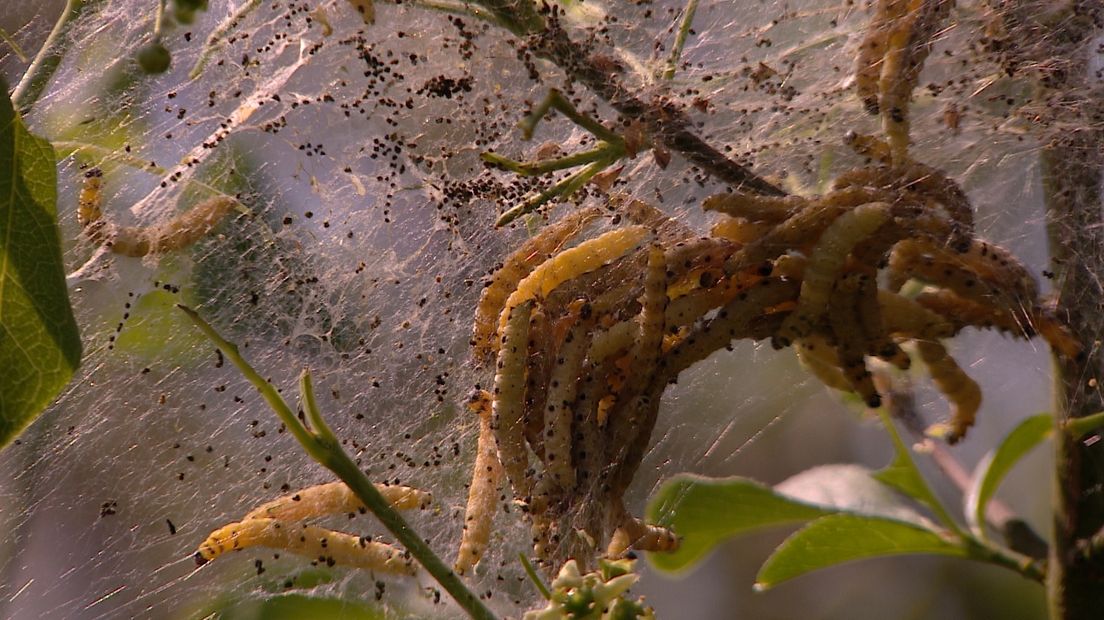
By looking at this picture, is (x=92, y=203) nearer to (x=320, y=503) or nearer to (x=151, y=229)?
(x=151, y=229)

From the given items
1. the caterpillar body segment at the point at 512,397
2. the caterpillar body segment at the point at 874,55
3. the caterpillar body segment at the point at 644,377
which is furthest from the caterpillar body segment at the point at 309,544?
the caterpillar body segment at the point at 874,55

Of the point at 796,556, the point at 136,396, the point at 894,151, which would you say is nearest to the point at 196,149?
the point at 136,396

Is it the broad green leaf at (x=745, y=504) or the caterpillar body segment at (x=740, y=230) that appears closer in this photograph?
the caterpillar body segment at (x=740, y=230)

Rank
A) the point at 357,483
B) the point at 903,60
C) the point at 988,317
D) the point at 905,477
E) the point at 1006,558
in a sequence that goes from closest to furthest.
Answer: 1. the point at 357,483
2. the point at 988,317
3. the point at 903,60
4. the point at 1006,558
5. the point at 905,477

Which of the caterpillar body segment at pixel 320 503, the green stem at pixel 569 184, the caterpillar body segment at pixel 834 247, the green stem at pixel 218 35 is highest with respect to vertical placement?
the green stem at pixel 218 35

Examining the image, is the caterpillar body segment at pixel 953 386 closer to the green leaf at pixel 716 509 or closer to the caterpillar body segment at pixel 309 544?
the green leaf at pixel 716 509

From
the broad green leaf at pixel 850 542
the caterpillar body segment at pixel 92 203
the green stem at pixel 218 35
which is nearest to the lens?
the green stem at pixel 218 35

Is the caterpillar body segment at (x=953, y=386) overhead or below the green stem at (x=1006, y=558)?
overhead

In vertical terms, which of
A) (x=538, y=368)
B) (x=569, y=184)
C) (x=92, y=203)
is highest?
(x=92, y=203)

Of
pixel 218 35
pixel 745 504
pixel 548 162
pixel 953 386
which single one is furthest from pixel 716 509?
pixel 218 35
